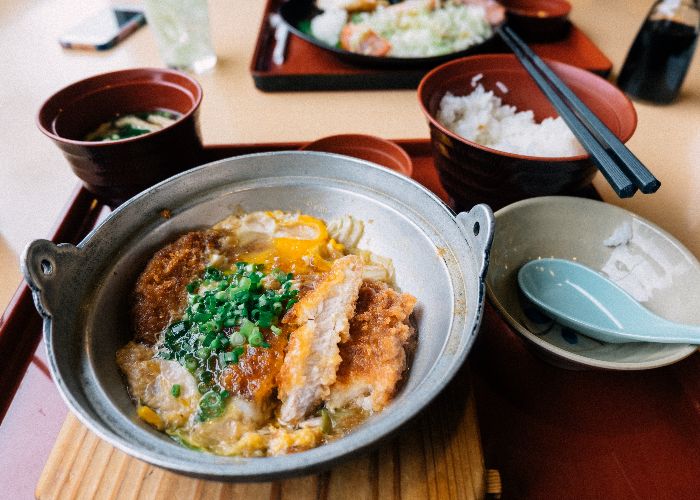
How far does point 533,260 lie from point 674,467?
0.70m

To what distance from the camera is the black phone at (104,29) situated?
10.1 feet

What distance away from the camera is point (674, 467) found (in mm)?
1222

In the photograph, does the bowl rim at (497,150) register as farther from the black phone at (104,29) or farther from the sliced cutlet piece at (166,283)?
the black phone at (104,29)

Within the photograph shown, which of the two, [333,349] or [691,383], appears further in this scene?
[691,383]

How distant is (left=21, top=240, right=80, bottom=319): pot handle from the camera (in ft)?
3.29

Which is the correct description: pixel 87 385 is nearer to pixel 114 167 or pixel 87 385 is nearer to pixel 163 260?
pixel 163 260

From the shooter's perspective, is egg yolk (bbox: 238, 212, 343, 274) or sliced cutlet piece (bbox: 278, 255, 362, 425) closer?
sliced cutlet piece (bbox: 278, 255, 362, 425)

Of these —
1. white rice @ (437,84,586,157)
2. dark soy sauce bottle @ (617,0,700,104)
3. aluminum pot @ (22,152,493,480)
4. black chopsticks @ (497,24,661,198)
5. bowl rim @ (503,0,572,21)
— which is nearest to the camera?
aluminum pot @ (22,152,493,480)

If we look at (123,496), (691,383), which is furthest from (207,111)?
(691,383)

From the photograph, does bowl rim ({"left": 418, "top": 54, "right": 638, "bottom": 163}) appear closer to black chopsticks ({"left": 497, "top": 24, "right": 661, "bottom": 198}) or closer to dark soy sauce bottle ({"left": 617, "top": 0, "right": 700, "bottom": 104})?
black chopsticks ({"left": 497, "top": 24, "right": 661, "bottom": 198})

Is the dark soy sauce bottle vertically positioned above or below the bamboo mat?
above

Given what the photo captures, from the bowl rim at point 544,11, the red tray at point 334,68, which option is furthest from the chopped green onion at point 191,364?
the bowl rim at point 544,11

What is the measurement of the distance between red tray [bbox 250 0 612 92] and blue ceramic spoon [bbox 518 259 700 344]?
1.51 metres

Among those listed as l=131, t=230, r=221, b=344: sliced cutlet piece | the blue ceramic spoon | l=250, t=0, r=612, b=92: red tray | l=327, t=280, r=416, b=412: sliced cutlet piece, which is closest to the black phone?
l=250, t=0, r=612, b=92: red tray
